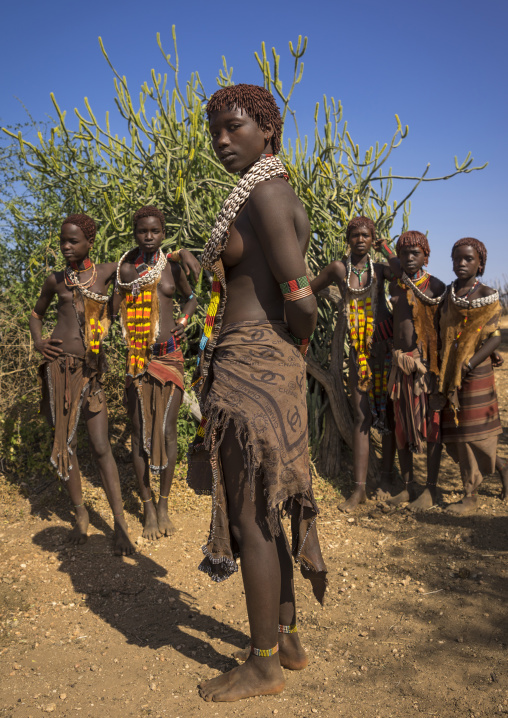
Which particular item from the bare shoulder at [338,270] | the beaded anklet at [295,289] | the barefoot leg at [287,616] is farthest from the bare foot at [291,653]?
the bare shoulder at [338,270]

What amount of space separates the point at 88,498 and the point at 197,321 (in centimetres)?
164

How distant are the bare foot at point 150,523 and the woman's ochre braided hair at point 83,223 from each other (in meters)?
1.82

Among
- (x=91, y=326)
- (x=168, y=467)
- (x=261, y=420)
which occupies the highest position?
(x=91, y=326)

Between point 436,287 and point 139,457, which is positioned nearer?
point 139,457

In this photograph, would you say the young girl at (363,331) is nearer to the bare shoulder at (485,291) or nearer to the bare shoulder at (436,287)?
the bare shoulder at (436,287)

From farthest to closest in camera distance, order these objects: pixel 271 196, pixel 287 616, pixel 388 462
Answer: pixel 388 462
pixel 287 616
pixel 271 196

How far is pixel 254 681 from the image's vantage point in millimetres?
2125

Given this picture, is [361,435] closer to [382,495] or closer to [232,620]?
[382,495]

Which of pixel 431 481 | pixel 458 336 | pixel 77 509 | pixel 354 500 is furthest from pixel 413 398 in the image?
pixel 77 509

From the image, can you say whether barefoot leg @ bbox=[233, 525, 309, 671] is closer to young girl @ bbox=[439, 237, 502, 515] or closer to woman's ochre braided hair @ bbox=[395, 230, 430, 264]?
young girl @ bbox=[439, 237, 502, 515]

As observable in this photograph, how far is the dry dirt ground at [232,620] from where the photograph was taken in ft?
7.18

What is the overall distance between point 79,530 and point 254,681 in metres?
2.05

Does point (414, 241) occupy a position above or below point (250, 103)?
below

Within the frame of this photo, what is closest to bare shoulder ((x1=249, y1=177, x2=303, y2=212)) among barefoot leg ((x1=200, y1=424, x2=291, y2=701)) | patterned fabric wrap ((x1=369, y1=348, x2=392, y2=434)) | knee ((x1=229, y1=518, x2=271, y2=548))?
barefoot leg ((x1=200, y1=424, x2=291, y2=701))
